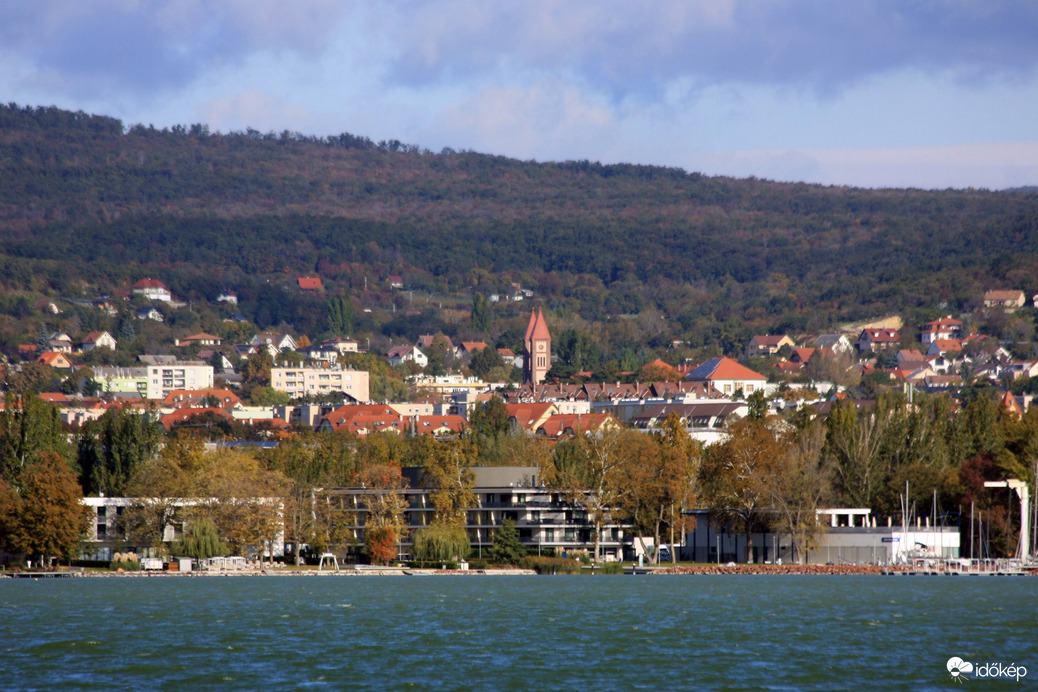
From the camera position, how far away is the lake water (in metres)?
41.2

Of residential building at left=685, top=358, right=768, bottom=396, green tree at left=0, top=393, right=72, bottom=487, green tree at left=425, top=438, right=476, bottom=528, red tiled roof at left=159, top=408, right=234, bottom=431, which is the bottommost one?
green tree at left=425, top=438, right=476, bottom=528

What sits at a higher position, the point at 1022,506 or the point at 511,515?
the point at 1022,506

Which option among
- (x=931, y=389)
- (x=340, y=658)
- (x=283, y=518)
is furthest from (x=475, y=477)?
(x=931, y=389)

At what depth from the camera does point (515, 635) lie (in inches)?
2016

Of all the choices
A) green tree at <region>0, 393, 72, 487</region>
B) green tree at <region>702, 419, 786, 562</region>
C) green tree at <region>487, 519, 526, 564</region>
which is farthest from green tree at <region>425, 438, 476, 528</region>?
green tree at <region>0, 393, 72, 487</region>

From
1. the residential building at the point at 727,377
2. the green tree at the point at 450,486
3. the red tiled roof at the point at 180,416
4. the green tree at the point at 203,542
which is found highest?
the residential building at the point at 727,377

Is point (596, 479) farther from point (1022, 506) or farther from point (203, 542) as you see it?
point (1022, 506)

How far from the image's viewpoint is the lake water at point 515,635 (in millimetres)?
41156

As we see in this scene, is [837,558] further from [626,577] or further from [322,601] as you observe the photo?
[322,601]

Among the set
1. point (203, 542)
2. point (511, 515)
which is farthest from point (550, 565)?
point (203, 542)

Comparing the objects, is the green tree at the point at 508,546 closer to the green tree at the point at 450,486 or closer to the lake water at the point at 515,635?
the green tree at the point at 450,486

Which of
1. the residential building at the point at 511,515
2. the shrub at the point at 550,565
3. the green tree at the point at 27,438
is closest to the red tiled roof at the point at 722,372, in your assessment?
the residential building at the point at 511,515

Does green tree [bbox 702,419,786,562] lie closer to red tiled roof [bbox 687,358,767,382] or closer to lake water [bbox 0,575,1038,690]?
lake water [bbox 0,575,1038,690]

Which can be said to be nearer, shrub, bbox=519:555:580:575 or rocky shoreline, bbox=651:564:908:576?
rocky shoreline, bbox=651:564:908:576
